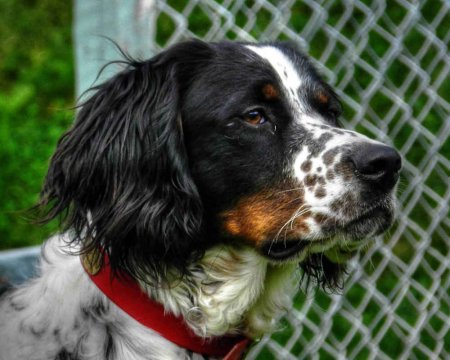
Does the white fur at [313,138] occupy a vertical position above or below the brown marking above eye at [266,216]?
above

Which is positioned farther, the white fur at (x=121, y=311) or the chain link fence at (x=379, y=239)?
the chain link fence at (x=379, y=239)

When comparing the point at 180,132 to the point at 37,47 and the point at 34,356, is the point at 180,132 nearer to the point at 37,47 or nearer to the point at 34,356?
the point at 34,356

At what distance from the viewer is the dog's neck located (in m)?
2.96

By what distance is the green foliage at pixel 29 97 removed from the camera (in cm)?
522

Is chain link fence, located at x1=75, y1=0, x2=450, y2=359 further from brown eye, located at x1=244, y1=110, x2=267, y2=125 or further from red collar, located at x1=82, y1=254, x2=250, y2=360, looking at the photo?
red collar, located at x1=82, y1=254, x2=250, y2=360

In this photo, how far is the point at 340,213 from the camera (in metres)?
2.82

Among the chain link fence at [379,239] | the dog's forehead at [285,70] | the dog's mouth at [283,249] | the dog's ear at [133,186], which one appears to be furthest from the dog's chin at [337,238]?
the chain link fence at [379,239]

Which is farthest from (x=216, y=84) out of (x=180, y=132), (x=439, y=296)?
(x=439, y=296)

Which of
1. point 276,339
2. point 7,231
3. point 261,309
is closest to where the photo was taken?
point 261,309

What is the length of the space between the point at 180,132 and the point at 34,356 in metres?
0.82

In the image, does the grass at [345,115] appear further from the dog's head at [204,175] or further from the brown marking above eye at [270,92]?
the brown marking above eye at [270,92]

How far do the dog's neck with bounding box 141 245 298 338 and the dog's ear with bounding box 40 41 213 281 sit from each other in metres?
0.07

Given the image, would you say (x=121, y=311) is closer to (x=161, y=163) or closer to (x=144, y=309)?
(x=144, y=309)

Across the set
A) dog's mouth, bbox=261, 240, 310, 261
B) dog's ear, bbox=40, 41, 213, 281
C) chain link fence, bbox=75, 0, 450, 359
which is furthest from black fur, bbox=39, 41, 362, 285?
chain link fence, bbox=75, 0, 450, 359
